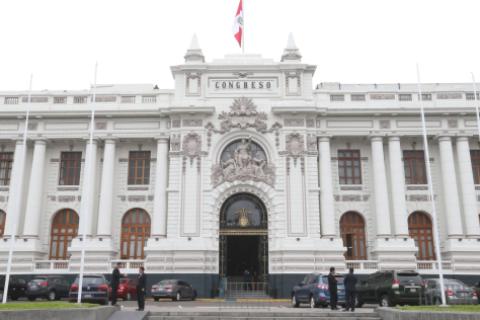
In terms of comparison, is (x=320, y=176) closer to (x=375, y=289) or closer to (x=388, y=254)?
(x=388, y=254)

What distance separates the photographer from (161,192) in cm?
3559

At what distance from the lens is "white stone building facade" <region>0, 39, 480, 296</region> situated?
1348 inches

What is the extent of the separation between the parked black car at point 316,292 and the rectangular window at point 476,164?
17.8 m

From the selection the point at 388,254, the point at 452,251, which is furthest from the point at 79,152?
the point at 452,251

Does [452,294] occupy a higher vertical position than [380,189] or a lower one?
lower

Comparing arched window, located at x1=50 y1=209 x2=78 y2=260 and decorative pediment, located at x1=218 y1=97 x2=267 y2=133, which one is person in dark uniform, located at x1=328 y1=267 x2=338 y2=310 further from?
arched window, located at x1=50 y1=209 x2=78 y2=260

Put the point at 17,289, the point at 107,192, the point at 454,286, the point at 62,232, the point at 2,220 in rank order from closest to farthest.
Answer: the point at 454,286 → the point at 17,289 → the point at 107,192 → the point at 62,232 → the point at 2,220

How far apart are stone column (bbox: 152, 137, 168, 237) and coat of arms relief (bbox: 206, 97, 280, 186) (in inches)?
141

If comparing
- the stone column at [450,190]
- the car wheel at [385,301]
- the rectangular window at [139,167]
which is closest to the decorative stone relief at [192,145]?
the rectangular window at [139,167]

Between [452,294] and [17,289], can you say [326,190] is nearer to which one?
[452,294]

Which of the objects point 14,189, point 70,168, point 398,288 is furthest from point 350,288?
point 14,189

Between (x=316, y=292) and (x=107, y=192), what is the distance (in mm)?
17960

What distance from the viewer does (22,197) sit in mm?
36969

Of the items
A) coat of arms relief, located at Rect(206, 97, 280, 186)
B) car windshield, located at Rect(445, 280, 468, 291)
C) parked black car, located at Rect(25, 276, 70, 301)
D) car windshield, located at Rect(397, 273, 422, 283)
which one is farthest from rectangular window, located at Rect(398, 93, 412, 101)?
parked black car, located at Rect(25, 276, 70, 301)
